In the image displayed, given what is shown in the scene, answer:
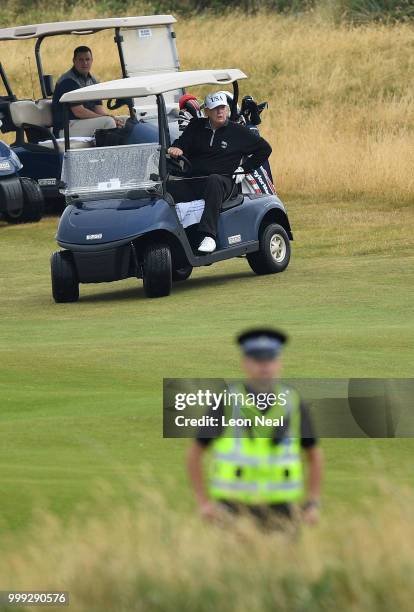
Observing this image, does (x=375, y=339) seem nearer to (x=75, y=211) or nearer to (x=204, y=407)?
(x=75, y=211)

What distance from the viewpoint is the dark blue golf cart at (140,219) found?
1448cm

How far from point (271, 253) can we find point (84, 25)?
21.5 ft

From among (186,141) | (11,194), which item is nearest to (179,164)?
(186,141)

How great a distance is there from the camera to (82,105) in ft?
66.1

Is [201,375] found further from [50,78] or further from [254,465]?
[50,78]

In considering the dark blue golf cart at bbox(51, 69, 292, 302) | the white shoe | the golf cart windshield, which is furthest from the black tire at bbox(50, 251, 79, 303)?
the white shoe

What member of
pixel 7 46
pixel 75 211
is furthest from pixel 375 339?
pixel 7 46

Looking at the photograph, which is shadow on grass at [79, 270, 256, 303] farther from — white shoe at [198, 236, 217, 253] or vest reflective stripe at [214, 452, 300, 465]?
vest reflective stripe at [214, 452, 300, 465]

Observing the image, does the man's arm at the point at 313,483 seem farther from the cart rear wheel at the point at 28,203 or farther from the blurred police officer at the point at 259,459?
the cart rear wheel at the point at 28,203

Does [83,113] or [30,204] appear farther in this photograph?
[30,204]

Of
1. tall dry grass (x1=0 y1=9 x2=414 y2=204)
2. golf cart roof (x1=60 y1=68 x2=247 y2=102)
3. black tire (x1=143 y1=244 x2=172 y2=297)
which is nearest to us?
black tire (x1=143 y1=244 x2=172 y2=297)

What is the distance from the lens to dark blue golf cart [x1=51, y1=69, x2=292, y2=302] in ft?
47.5

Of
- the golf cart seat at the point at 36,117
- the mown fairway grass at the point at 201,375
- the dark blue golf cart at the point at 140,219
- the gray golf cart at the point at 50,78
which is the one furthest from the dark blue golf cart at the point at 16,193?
the dark blue golf cart at the point at 140,219

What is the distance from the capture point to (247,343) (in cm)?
498
